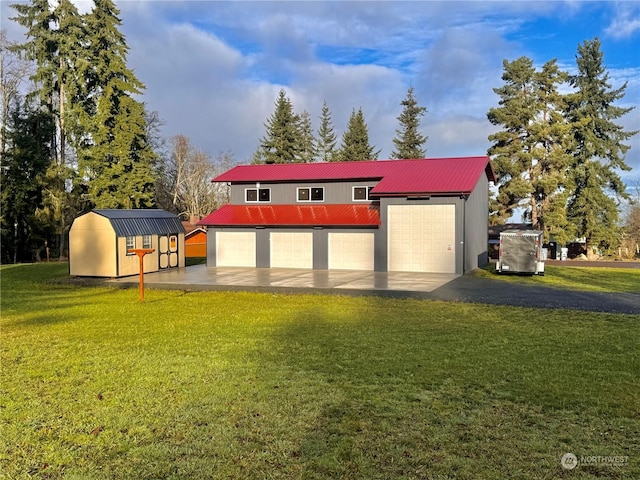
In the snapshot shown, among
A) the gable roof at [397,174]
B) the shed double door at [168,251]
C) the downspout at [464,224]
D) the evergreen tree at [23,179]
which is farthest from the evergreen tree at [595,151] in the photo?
the evergreen tree at [23,179]

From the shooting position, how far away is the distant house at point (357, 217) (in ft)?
73.5

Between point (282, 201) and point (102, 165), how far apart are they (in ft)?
52.8

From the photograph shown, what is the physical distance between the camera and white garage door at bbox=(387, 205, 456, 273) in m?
22.2

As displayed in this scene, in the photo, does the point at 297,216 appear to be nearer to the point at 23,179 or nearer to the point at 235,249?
the point at 235,249

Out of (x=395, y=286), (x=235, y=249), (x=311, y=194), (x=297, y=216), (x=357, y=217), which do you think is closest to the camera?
(x=395, y=286)

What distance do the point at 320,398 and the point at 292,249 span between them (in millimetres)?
19593

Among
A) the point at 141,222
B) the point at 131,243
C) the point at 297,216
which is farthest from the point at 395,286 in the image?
the point at 141,222

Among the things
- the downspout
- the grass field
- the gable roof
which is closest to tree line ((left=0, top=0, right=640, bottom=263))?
the gable roof

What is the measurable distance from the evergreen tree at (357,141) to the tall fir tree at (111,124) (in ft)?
72.9

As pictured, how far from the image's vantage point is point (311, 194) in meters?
26.7

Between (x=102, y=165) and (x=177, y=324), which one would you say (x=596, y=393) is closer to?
(x=177, y=324)

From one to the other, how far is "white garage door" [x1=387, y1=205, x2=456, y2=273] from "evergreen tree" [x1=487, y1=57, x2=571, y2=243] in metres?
16.3

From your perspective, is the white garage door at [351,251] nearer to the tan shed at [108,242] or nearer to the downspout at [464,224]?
the downspout at [464,224]

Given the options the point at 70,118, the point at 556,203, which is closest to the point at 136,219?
the point at 70,118
